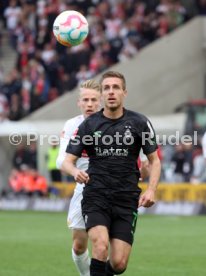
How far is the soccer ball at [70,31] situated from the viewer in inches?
450

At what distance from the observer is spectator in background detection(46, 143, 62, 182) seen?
A: 25797mm

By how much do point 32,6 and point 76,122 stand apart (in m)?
22.3

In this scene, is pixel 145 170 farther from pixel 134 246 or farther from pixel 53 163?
pixel 53 163

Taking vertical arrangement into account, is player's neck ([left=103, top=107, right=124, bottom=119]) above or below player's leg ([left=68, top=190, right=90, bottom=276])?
above

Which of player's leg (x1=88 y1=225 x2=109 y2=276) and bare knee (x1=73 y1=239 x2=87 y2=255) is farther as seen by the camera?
bare knee (x1=73 y1=239 x2=87 y2=255)

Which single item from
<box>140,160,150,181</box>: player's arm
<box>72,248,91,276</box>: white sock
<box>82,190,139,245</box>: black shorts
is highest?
<box>140,160,150,181</box>: player's arm

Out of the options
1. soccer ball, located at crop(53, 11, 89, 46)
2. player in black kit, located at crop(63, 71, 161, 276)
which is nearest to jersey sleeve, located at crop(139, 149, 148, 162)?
player in black kit, located at crop(63, 71, 161, 276)

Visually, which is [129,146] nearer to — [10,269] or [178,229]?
[10,269]

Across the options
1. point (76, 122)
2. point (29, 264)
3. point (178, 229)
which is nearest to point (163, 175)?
point (178, 229)

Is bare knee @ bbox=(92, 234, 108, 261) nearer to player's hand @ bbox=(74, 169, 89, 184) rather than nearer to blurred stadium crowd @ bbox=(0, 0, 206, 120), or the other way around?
player's hand @ bbox=(74, 169, 89, 184)

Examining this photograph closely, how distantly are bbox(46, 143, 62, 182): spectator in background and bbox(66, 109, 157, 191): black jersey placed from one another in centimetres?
1585

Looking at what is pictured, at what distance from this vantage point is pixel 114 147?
9.75m

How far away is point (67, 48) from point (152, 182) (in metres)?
21.4

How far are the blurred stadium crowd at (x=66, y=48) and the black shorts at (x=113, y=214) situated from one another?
19.0 meters
